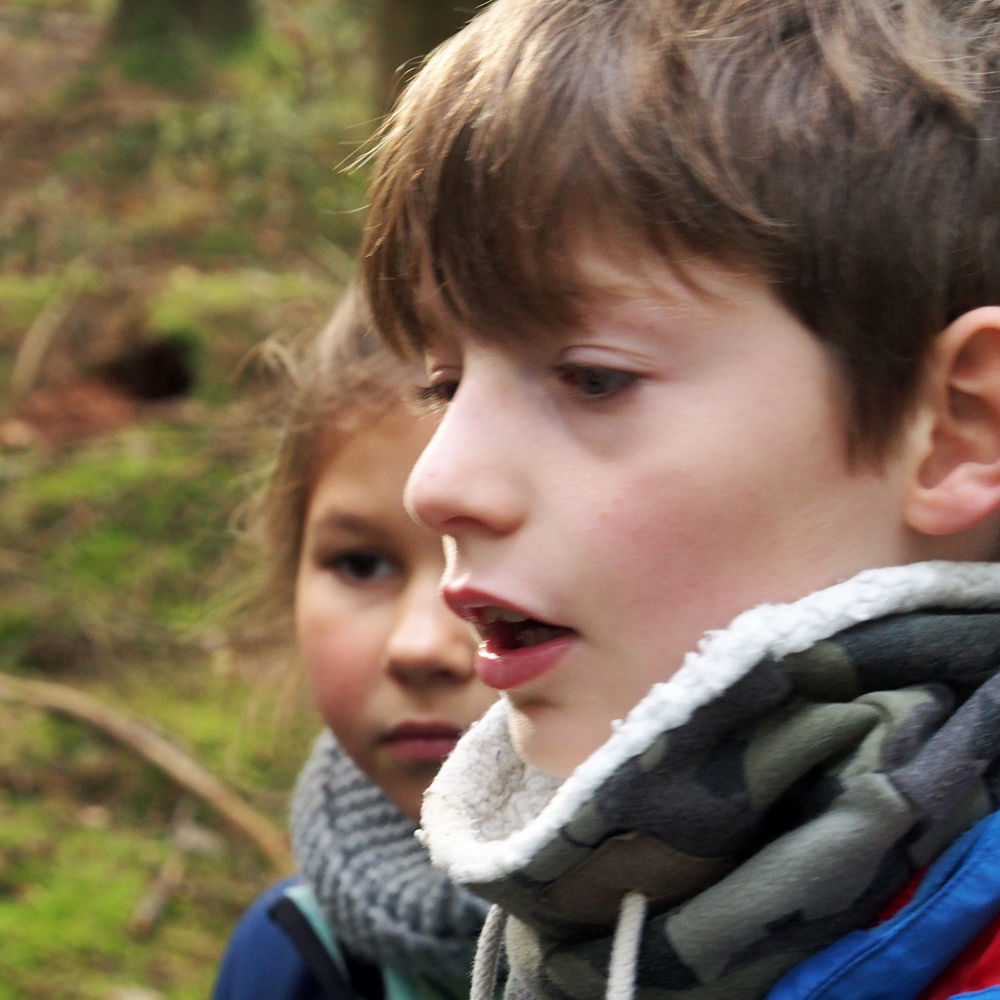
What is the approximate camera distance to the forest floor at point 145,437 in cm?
343

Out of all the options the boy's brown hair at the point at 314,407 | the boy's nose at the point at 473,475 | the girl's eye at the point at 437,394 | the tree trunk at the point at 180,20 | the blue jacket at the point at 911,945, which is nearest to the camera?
the blue jacket at the point at 911,945

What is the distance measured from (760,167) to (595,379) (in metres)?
0.23

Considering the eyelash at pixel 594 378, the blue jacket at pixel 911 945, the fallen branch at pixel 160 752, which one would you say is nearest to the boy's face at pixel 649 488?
the eyelash at pixel 594 378

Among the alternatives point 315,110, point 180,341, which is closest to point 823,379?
point 180,341

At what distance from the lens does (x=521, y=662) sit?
4.00 ft

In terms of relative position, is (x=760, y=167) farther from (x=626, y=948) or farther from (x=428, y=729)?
(x=428, y=729)

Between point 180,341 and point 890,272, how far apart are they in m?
4.91

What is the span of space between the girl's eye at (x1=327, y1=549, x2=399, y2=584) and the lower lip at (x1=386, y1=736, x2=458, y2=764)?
26 cm

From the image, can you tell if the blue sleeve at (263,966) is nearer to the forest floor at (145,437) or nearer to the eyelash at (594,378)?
the forest floor at (145,437)

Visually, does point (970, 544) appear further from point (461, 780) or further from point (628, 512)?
point (461, 780)

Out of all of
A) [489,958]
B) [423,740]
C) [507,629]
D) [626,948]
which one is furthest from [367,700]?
[626,948]

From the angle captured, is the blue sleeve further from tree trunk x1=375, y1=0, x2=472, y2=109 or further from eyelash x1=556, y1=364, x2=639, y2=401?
tree trunk x1=375, y1=0, x2=472, y2=109

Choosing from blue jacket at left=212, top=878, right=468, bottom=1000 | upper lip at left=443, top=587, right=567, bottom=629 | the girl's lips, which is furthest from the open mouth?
blue jacket at left=212, top=878, right=468, bottom=1000

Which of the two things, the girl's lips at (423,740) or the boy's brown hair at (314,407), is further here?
the boy's brown hair at (314,407)
